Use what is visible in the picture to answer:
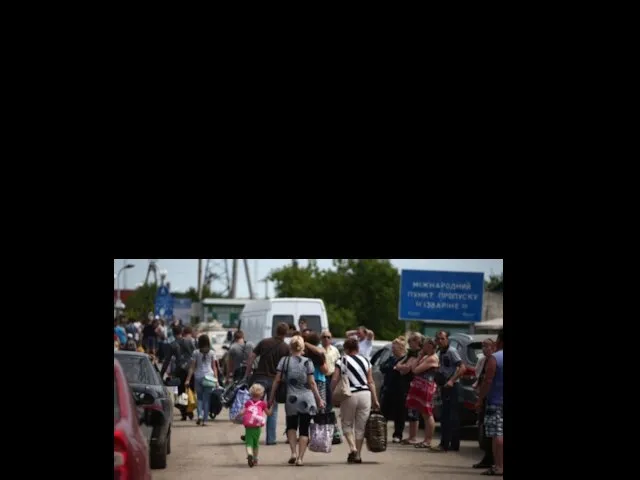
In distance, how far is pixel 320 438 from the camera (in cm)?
1357

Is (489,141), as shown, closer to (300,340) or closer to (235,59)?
(235,59)

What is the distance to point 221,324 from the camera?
120 feet

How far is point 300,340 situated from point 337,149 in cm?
425

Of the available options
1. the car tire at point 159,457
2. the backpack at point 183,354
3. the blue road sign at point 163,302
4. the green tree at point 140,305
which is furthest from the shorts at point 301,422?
the green tree at point 140,305

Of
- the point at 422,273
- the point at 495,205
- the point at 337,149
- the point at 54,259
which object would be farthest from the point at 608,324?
the point at 422,273

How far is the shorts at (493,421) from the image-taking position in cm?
1294

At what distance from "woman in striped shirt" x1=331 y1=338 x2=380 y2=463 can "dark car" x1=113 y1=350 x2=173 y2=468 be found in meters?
1.83

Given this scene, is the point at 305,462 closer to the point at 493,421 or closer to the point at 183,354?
the point at 493,421

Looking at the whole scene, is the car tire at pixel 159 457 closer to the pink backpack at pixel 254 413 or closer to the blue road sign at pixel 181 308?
the pink backpack at pixel 254 413

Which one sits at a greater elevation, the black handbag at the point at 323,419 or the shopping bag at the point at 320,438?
the black handbag at the point at 323,419

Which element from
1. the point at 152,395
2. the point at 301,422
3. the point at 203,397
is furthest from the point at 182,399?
the point at 152,395

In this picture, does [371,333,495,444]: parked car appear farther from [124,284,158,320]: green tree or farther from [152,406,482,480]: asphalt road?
[124,284,158,320]: green tree

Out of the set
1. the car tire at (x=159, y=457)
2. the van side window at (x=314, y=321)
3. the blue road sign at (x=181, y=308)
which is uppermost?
the blue road sign at (x=181, y=308)

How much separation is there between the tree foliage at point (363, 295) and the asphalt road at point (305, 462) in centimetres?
183
